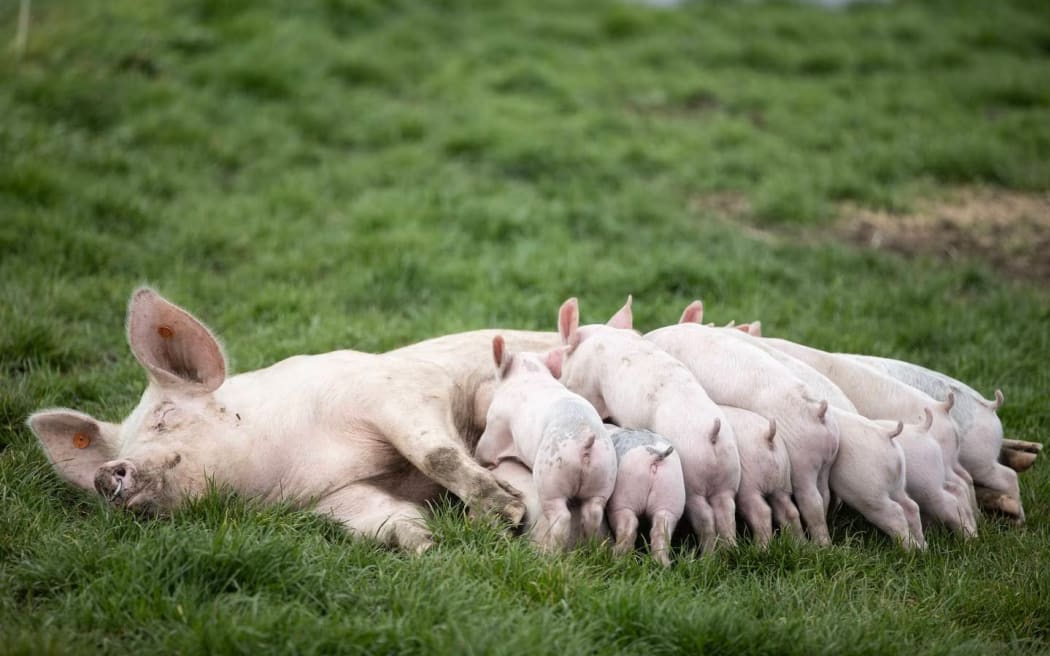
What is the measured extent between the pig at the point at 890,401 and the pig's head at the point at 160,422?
2063mm

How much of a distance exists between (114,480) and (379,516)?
0.88m

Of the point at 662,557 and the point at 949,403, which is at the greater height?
the point at 949,403

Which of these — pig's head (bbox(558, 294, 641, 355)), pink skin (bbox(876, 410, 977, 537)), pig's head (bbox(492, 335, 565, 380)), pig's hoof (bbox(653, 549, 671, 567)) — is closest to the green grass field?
pig's hoof (bbox(653, 549, 671, 567))

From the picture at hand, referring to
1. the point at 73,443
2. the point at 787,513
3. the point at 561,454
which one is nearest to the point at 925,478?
the point at 787,513

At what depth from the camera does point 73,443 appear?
412cm

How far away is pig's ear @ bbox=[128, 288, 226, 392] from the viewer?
4.13 meters

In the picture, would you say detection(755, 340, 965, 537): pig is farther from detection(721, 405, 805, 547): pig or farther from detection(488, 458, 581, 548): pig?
detection(488, 458, 581, 548): pig

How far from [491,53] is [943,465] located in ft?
27.4

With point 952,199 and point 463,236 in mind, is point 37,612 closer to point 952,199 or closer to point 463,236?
point 463,236

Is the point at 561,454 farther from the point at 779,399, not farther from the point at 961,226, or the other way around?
the point at 961,226

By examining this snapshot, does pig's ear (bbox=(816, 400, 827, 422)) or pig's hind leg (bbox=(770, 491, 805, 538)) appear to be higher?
pig's ear (bbox=(816, 400, 827, 422))

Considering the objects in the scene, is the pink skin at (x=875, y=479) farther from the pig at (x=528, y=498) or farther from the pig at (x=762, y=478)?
the pig at (x=528, y=498)

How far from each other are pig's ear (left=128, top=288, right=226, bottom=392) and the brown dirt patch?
543 centimetres

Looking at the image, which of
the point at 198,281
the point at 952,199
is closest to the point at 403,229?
the point at 198,281
